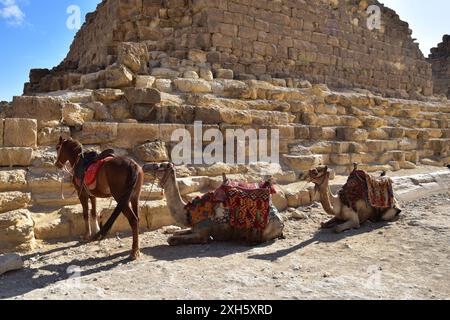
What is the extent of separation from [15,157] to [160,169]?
201cm

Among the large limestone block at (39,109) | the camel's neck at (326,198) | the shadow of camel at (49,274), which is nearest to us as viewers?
the shadow of camel at (49,274)

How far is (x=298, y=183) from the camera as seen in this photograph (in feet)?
23.2

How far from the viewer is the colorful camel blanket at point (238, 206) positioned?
4.71m

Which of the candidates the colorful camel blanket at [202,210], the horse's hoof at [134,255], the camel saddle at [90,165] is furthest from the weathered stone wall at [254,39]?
the horse's hoof at [134,255]

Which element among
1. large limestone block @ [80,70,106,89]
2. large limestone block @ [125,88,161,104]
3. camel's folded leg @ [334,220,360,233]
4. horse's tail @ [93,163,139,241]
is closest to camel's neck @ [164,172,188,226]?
horse's tail @ [93,163,139,241]

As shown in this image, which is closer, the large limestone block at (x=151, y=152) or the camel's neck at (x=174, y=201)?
the camel's neck at (x=174, y=201)

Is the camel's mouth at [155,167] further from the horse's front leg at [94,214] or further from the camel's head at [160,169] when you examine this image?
the horse's front leg at [94,214]

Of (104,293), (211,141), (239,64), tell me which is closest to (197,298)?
(104,293)

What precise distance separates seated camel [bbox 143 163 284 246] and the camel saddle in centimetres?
52

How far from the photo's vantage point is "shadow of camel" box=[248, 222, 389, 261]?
170 inches

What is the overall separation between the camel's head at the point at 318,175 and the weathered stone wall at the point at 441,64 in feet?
61.7
